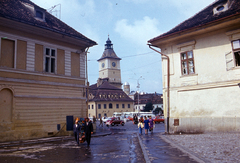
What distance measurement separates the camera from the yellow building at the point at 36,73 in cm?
1570

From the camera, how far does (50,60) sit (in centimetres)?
1883

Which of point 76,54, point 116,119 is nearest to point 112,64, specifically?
point 116,119

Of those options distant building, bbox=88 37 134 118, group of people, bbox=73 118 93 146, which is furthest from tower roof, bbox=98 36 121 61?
group of people, bbox=73 118 93 146

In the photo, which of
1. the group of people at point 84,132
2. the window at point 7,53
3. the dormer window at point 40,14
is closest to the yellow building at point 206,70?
the group of people at point 84,132

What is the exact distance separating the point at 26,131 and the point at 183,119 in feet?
39.9

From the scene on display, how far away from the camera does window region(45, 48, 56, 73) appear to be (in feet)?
61.5

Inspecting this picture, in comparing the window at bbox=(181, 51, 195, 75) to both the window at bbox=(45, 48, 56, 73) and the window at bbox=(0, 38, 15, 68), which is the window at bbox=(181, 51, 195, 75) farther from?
the window at bbox=(0, 38, 15, 68)

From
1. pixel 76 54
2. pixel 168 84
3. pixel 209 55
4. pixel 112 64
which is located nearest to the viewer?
pixel 209 55

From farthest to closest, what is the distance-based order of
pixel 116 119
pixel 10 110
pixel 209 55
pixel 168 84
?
pixel 116 119, pixel 168 84, pixel 209 55, pixel 10 110

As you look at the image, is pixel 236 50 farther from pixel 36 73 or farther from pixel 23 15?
pixel 23 15

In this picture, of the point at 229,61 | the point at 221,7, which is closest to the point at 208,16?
the point at 221,7

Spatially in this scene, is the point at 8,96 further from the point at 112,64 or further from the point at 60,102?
the point at 112,64

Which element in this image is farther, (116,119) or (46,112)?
(116,119)

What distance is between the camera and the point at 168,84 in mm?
19203
